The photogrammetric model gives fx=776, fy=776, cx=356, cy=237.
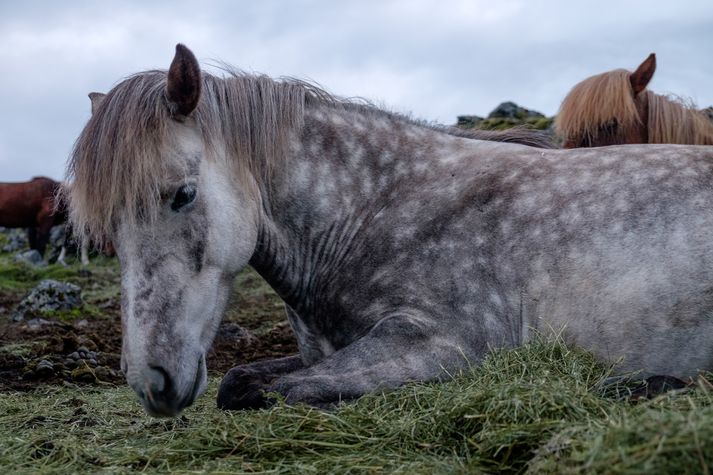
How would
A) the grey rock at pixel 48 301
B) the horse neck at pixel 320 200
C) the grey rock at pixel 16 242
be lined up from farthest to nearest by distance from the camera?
the grey rock at pixel 16 242, the grey rock at pixel 48 301, the horse neck at pixel 320 200

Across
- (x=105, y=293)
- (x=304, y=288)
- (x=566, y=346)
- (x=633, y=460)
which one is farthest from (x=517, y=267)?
(x=105, y=293)

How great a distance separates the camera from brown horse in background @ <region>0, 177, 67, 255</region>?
21906 millimetres

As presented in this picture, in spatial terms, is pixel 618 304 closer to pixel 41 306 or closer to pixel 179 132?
pixel 179 132

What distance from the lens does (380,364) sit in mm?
3584

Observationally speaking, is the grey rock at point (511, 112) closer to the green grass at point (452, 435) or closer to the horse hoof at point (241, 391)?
the horse hoof at point (241, 391)

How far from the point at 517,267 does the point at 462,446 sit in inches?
52.7

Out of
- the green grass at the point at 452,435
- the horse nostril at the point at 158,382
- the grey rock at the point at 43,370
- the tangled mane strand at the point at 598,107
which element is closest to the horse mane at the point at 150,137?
the horse nostril at the point at 158,382

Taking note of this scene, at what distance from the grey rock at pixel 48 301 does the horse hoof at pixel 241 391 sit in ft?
21.9

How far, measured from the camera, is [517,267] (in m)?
3.91

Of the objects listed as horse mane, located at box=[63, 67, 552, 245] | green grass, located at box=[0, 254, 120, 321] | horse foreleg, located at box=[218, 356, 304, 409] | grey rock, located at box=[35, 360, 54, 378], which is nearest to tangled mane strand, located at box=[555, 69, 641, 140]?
horse mane, located at box=[63, 67, 552, 245]

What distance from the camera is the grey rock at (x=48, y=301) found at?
398 inches

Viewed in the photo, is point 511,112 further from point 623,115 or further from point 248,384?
point 248,384

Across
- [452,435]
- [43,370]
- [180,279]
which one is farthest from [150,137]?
[43,370]

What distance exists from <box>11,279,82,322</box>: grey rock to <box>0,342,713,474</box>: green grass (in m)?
6.68
